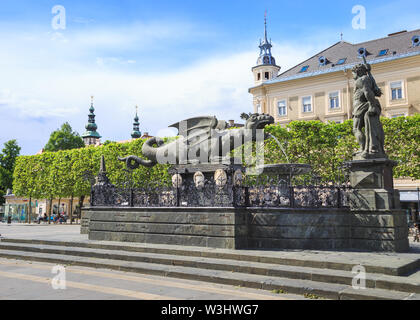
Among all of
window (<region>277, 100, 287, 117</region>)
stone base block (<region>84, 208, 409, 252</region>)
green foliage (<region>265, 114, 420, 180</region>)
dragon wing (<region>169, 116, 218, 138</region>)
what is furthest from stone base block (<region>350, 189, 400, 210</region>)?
window (<region>277, 100, 287, 117</region>)

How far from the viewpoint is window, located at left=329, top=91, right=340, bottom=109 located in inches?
1612

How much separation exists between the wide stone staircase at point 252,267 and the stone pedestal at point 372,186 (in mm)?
2110

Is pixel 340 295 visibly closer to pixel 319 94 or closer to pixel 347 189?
pixel 347 189

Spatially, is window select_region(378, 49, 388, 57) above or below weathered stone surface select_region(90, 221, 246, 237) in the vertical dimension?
above

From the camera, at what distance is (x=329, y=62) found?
44062 millimetres

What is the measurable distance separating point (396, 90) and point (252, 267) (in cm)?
3619

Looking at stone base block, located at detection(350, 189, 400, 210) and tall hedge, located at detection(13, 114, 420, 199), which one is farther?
tall hedge, located at detection(13, 114, 420, 199)

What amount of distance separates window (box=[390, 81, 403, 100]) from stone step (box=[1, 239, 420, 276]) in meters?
33.7

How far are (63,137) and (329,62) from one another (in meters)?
42.6

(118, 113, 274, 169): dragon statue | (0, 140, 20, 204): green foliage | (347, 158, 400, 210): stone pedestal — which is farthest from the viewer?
(0, 140, 20, 204): green foliage

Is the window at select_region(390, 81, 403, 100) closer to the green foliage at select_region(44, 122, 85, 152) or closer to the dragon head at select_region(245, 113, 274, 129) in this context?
the dragon head at select_region(245, 113, 274, 129)

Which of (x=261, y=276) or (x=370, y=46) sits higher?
(x=370, y=46)
